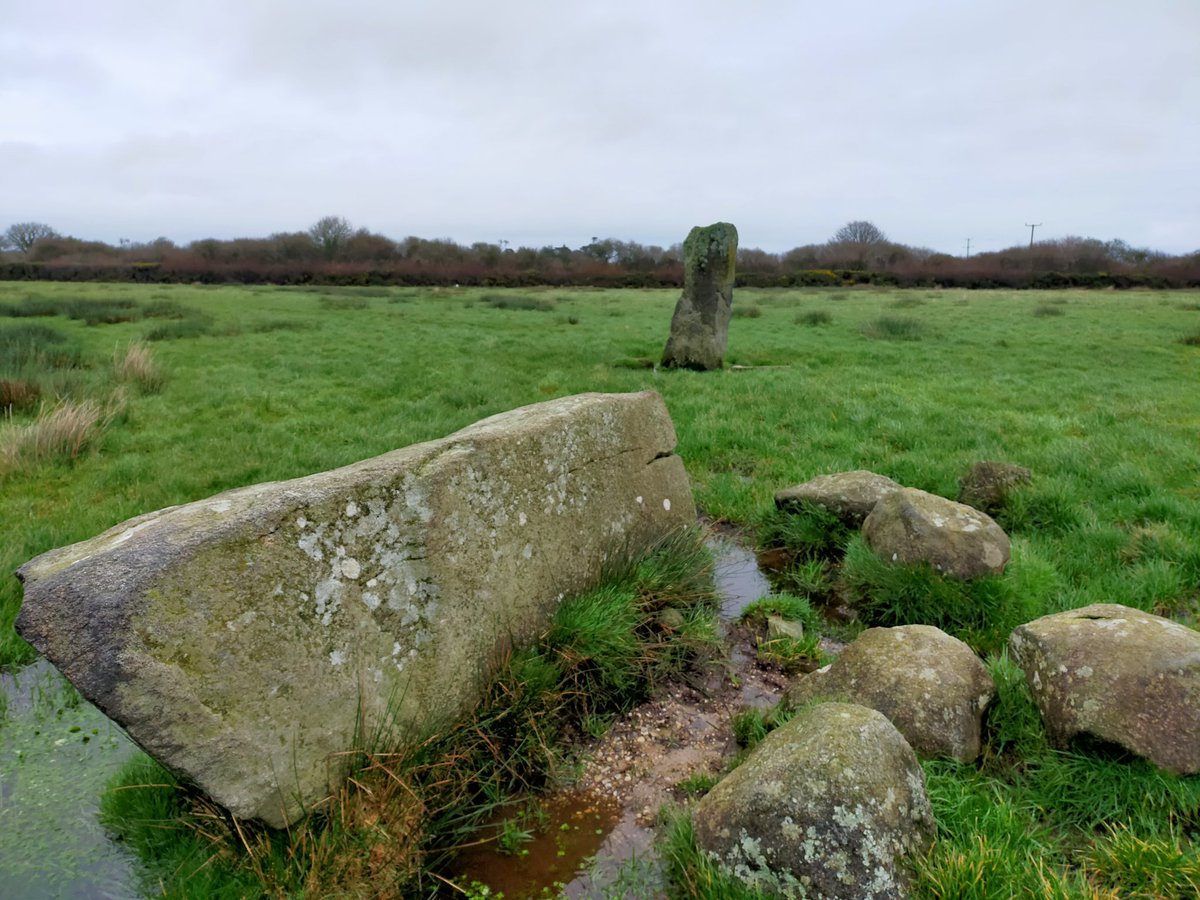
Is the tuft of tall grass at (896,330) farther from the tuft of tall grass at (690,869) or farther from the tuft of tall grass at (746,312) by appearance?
the tuft of tall grass at (690,869)

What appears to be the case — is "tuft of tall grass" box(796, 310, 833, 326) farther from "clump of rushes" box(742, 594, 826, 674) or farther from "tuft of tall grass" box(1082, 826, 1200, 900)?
"tuft of tall grass" box(1082, 826, 1200, 900)

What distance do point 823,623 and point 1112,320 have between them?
25711mm

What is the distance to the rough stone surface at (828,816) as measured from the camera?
2.71m

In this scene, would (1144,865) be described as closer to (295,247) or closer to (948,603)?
(948,603)

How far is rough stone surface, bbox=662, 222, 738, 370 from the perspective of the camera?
15.0 m

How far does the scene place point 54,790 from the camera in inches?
138

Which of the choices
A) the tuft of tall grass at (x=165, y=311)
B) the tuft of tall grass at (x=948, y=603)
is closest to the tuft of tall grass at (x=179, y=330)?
the tuft of tall grass at (x=165, y=311)

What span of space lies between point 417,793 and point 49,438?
7954 mm

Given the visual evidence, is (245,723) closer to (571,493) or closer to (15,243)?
(571,493)

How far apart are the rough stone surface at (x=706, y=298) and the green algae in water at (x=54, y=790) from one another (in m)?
12.4

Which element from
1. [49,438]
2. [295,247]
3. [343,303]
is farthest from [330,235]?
[49,438]

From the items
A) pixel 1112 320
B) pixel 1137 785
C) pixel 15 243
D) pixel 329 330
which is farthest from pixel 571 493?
pixel 15 243

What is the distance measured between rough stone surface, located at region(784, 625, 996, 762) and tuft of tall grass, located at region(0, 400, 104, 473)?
8.66 metres

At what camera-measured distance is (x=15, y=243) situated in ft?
232
